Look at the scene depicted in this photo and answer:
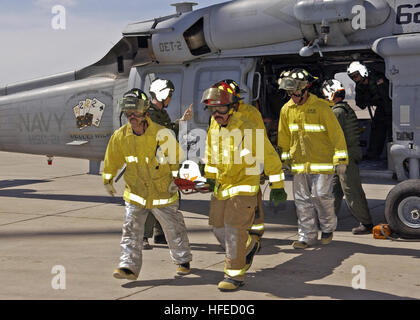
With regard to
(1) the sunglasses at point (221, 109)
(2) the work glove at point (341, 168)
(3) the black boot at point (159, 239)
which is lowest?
(3) the black boot at point (159, 239)

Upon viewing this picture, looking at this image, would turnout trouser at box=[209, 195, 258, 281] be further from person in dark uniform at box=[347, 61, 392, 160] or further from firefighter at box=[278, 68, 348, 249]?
person in dark uniform at box=[347, 61, 392, 160]

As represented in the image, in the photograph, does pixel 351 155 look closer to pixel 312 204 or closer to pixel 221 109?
pixel 312 204

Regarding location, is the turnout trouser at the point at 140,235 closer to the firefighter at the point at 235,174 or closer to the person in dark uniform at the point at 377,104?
the firefighter at the point at 235,174

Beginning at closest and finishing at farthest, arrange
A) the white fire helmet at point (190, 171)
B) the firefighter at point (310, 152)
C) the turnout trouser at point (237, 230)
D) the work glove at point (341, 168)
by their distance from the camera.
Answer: the turnout trouser at point (237, 230), the work glove at point (341, 168), the firefighter at point (310, 152), the white fire helmet at point (190, 171)

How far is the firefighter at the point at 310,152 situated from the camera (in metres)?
7.57

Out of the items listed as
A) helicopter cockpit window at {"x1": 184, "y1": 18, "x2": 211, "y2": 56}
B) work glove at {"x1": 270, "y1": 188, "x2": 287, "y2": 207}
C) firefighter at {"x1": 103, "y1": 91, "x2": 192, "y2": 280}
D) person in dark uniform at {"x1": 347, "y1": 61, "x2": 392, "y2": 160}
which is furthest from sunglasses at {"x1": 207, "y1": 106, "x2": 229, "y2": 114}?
helicopter cockpit window at {"x1": 184, "y1": 18, "x2": 211, "y2": 56}

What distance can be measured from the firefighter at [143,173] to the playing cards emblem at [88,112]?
14.2 ft

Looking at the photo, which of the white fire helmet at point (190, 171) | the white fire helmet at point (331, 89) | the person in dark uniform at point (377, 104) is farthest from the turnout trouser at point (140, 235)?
the person in dark uniform at point (377, 104)

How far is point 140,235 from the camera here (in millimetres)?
6285

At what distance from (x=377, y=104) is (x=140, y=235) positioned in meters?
4.69

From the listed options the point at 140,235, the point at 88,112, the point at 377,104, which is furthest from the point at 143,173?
the point at 88,112

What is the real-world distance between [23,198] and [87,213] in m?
2.41

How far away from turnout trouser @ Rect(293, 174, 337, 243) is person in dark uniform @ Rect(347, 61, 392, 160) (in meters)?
1.82

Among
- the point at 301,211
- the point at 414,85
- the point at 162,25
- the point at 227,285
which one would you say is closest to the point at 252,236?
the point at 227,285
